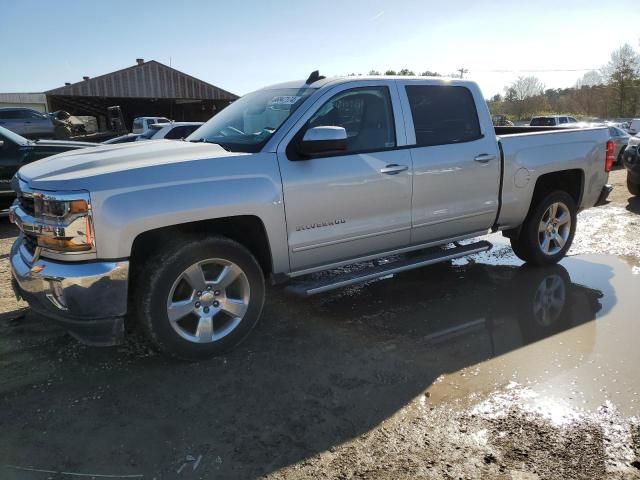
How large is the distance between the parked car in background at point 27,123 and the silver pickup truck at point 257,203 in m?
15.6

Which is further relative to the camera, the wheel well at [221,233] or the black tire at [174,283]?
the wheel well at [221,233]

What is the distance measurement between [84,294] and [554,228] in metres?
4.87

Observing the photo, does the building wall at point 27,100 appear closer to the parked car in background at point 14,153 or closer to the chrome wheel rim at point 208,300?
the parked car in background at point 14,153

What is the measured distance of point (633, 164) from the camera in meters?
9.54

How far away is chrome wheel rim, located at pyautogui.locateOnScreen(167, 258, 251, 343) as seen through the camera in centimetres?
335

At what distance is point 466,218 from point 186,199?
2744 mm

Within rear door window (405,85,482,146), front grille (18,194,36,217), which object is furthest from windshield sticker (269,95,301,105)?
front grille (18,194,36,217)

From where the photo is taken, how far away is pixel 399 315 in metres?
4.36

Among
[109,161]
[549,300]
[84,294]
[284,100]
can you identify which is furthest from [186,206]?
[549,300]

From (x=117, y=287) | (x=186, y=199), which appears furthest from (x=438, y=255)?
(x=117, y=287)

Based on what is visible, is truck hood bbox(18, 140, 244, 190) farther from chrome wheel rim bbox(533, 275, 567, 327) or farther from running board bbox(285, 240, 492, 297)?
chrome wheel rim bbox(533, 275, 567, 327)

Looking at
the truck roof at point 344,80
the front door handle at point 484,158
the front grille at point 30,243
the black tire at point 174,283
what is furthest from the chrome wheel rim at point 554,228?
the front grille at point 30,243

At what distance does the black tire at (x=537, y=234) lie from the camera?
17.5 feet

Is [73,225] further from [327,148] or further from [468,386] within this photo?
[468,386]
